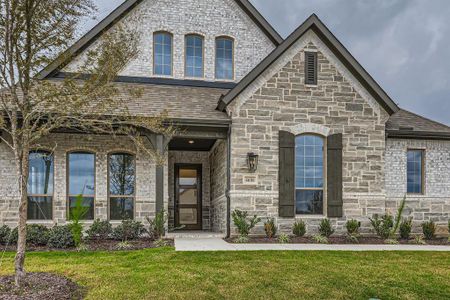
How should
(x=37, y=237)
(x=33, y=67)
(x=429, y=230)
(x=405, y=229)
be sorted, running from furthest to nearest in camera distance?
(x=429, y=230) < (x=405, y=229) < (x=37, y=237) < (x=33, y=67)

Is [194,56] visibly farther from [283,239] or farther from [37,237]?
[37,237]

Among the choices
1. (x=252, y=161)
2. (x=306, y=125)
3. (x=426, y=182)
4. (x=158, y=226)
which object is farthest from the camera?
(x=426, y=182)

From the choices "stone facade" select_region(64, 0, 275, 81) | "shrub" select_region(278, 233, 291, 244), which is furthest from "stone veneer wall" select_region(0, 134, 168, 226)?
"shrub" select_region(278, 233, 291, 244)

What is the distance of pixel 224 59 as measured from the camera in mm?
14297

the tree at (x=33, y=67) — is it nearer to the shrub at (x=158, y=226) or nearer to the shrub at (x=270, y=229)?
the shrub at (x=158, y=226)

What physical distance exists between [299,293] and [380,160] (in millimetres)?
7210

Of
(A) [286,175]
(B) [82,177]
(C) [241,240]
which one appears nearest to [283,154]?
(A) [286,175]

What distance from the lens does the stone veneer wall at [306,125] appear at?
449 inches

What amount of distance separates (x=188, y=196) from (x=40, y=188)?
5.03 m

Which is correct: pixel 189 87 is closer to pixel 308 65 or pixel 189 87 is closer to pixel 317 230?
pixel 308 65

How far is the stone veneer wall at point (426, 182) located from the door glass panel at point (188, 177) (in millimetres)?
6496

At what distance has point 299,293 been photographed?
599 cm

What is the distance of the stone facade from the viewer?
537 inches

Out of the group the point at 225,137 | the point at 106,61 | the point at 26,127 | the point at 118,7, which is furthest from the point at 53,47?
the point at 118,7
